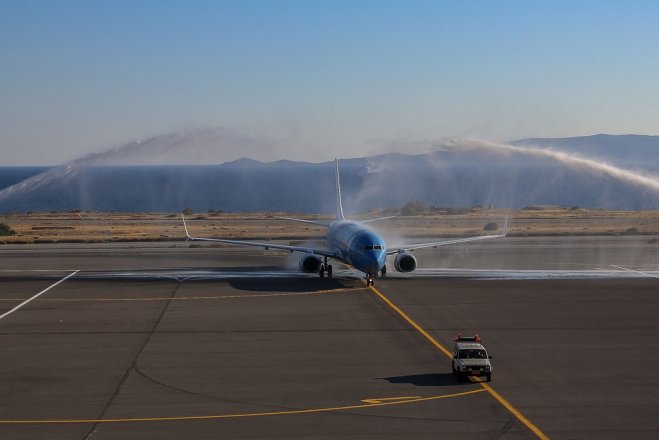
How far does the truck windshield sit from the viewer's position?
30.7 meters

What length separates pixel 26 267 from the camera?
73.4 meters

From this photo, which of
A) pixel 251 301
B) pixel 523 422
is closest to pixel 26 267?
pixel 251 301

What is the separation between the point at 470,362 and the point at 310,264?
3386 cm

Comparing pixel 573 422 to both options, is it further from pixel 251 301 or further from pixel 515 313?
pixel 251 301

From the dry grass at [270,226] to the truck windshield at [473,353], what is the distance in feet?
209

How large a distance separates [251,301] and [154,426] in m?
27.4

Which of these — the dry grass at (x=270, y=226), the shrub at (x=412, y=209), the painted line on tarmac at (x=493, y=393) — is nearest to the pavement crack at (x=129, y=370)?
the painted line on tarmac at (x=493, y=393)

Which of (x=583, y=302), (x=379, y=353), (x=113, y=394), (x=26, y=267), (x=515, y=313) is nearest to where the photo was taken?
(x=113, y=394)

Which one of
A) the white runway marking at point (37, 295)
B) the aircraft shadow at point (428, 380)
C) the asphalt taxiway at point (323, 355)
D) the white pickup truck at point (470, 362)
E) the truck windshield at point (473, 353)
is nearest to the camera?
the asphalt taxiway at point (323, 355)

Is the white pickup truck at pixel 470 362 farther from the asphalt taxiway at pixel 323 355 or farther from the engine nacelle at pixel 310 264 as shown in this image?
the engine nacelle at pixel 310 264

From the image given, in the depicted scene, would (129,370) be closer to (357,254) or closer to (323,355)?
(323,355)

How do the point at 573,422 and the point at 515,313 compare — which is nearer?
the point at 573,422

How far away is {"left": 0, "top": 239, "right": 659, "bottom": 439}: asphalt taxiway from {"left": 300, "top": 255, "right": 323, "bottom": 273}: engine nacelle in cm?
82

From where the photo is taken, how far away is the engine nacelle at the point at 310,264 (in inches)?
2491
